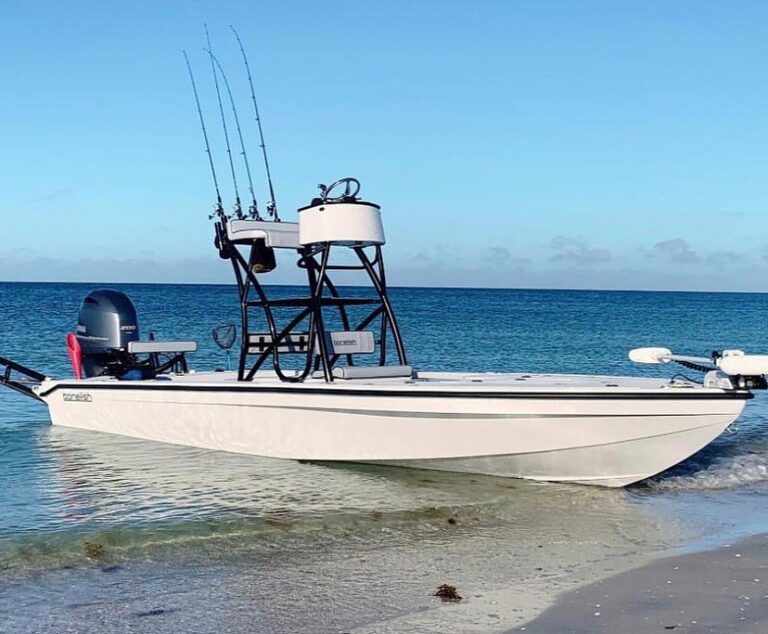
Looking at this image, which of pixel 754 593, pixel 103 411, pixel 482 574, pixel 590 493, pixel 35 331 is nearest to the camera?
pixel 754 593

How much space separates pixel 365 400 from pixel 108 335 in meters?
4.40

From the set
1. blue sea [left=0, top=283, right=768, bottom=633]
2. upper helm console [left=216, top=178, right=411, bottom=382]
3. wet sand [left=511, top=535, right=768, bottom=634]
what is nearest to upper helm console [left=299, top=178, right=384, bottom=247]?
upper helm console [left=216, top=178, right=411, bottom=382]

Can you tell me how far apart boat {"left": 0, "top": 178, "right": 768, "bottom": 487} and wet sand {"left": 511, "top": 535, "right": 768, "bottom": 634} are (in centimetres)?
172

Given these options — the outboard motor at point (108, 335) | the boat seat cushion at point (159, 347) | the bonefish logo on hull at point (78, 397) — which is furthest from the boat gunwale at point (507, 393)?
the outboard motor at point (108, 335)

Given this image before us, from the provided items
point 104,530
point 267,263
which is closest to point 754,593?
point 104,530

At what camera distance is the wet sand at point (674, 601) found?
16.4ft

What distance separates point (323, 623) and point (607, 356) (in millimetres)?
23870

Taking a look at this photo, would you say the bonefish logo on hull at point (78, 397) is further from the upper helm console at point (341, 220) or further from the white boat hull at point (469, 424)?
the upper helm console at point (341, 220)

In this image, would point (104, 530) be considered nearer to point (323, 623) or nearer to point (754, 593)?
point (323, 623)

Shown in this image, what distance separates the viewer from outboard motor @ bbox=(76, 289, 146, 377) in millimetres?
11547

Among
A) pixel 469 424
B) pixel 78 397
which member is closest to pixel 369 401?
pixel 469 424

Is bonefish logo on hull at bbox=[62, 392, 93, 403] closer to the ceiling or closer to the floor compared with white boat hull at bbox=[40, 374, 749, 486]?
closer to the ceiling

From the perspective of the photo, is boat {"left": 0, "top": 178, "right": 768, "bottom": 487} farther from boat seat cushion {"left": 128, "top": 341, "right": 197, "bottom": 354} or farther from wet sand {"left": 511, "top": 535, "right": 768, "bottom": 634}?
wet sand {"left": 511, "top": 535, "right": 768, "bottom": 634}

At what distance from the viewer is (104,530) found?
24.5 ft
